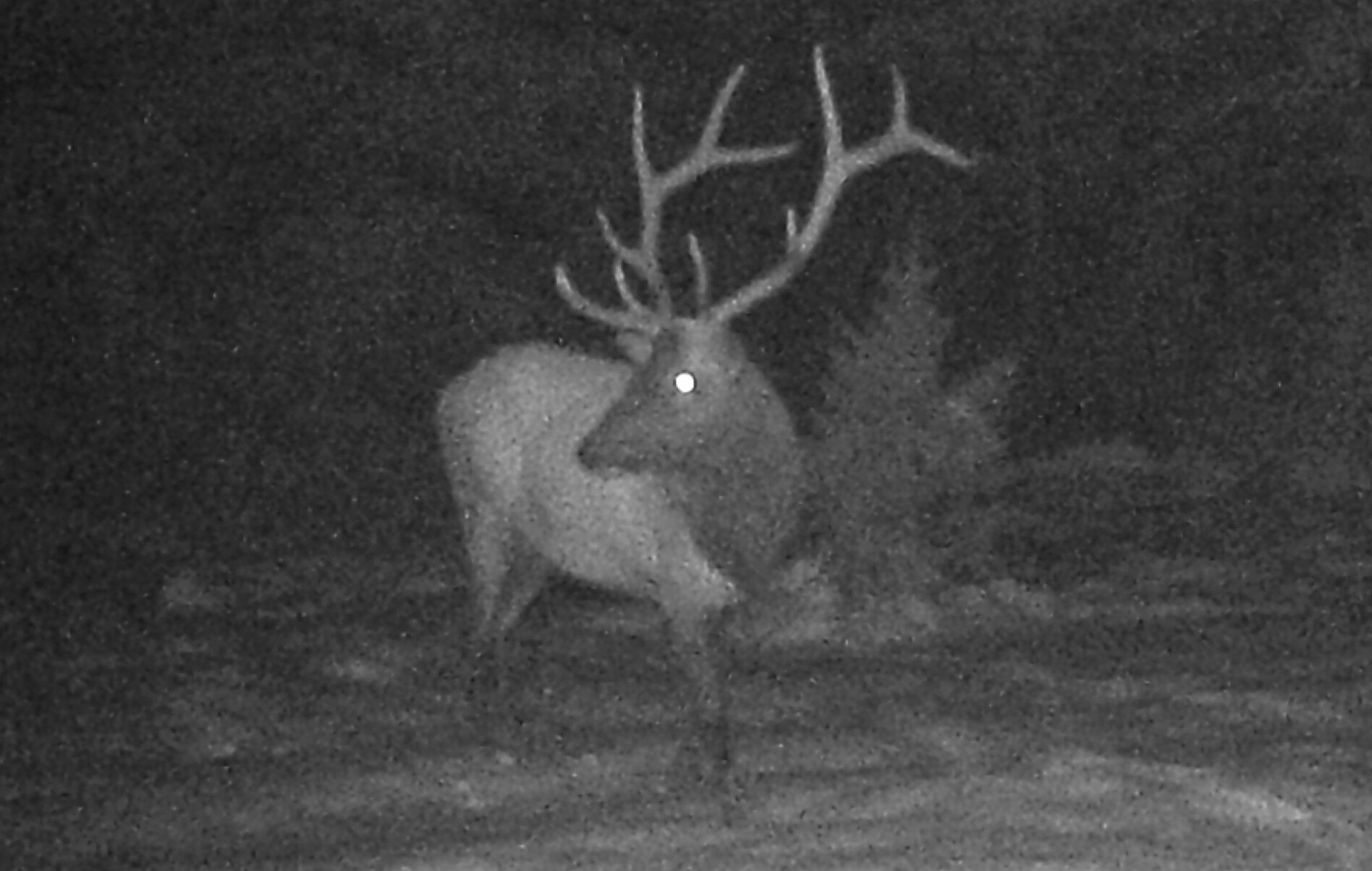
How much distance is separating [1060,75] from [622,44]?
1.91ft

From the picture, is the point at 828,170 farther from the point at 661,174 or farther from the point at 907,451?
the point at 907,451

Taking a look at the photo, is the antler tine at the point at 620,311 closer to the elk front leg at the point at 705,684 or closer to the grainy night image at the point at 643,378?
the grainy night image at the point at 643,378

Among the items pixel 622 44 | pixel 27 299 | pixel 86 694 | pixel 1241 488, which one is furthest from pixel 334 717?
pixel 1241 488

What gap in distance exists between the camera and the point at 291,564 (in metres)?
2.31

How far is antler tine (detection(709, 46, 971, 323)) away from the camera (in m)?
2.28

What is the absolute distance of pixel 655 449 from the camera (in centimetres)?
224

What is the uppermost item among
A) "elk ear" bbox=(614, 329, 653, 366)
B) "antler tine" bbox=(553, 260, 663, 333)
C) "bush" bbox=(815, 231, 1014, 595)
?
"antler tine" bbox=(553, 260, 663, 333)

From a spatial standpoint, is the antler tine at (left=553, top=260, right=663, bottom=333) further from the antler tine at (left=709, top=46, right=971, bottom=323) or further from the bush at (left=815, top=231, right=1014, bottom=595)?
the bush at (left=815, top=231, right=1014, bottom=595)

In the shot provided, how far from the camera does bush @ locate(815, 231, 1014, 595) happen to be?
2289mm

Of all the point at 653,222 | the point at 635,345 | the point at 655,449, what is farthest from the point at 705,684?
the point at 653,222

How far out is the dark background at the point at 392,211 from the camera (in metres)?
2.31

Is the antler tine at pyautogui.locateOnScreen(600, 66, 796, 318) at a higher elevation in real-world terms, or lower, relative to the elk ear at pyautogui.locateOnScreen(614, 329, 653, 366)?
higher

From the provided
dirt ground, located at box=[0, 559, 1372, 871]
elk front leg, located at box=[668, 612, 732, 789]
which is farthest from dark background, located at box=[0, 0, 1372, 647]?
elk front leg, located at box=[668, 612, 732, 789]

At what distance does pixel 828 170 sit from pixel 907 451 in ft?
1.25
